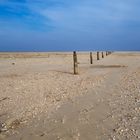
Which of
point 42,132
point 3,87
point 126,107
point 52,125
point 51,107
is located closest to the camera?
point 42,132

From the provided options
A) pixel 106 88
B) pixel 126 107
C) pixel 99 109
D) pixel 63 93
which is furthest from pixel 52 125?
pixel 106 88

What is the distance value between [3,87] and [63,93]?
4445 mm

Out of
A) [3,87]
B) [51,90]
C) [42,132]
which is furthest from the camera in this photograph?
[3,87]

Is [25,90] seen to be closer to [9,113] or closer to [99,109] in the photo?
[9,113]

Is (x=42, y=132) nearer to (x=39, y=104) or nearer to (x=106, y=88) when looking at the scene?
(x=39, y=104)

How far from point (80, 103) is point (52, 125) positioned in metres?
2.86

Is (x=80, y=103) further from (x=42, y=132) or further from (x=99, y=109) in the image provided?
(x=42, y=132)

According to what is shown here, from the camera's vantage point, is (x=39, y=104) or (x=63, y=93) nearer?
(x=39, y=104)

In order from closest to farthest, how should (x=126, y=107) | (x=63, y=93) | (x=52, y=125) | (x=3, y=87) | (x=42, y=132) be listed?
(x=42, y=132), (x=52, y=125), (x=126, y=107), (x=63, y=93), (x=3, y=87)

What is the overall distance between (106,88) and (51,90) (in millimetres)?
2718

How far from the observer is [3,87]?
56.3ft

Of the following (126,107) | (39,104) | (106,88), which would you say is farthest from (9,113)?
(106,88)

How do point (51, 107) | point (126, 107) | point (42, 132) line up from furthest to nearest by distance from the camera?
point (51, 107)
point (126, 107)
point (42, 132)

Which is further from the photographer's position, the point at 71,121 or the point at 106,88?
the point at 106,88
